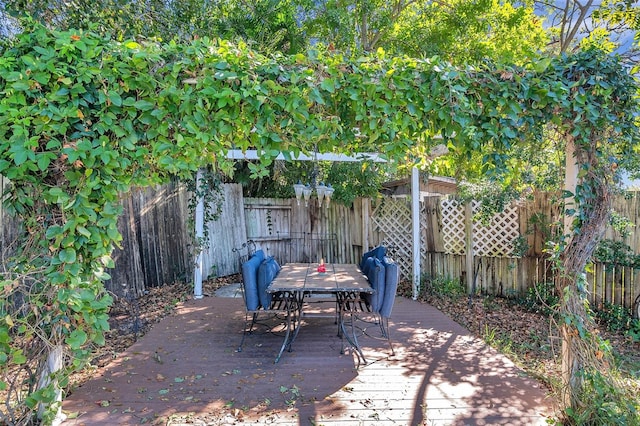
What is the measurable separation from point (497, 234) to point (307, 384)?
12.8 ft

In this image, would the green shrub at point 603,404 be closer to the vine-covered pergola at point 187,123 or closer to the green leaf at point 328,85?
the vine-covered pergola at point 187,123

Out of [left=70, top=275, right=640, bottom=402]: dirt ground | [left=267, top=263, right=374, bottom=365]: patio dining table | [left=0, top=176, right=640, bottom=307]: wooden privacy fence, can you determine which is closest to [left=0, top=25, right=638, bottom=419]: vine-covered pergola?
[left=70, top=275, right=640, bottom=402]: dirt ground

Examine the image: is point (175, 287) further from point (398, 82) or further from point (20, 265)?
point (398, 82)

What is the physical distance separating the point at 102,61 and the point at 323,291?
91.7 inches

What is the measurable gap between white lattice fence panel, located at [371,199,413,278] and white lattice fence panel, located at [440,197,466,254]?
652mm

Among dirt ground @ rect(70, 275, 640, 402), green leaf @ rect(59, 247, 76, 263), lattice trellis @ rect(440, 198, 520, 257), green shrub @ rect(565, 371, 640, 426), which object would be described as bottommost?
dirt ground @ rect(70, 275, 640, 402)

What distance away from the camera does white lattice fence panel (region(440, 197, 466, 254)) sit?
6.04 metres

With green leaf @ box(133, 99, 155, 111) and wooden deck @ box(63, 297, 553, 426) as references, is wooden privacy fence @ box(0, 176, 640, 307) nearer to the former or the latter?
wooden deck @ box(63, 297, 553, 426)

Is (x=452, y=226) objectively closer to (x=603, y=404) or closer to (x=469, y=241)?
(x=469, y=241)

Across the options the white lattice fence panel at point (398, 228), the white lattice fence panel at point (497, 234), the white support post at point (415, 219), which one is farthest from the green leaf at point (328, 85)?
the white lattice fence panel at point (398, 228)

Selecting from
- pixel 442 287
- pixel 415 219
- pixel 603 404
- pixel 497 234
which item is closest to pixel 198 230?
pixel 415 219

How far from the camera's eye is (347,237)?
25.6 feet

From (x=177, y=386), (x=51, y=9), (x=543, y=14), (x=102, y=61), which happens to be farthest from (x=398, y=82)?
(x=543, y=14)

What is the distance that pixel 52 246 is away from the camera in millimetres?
2023
